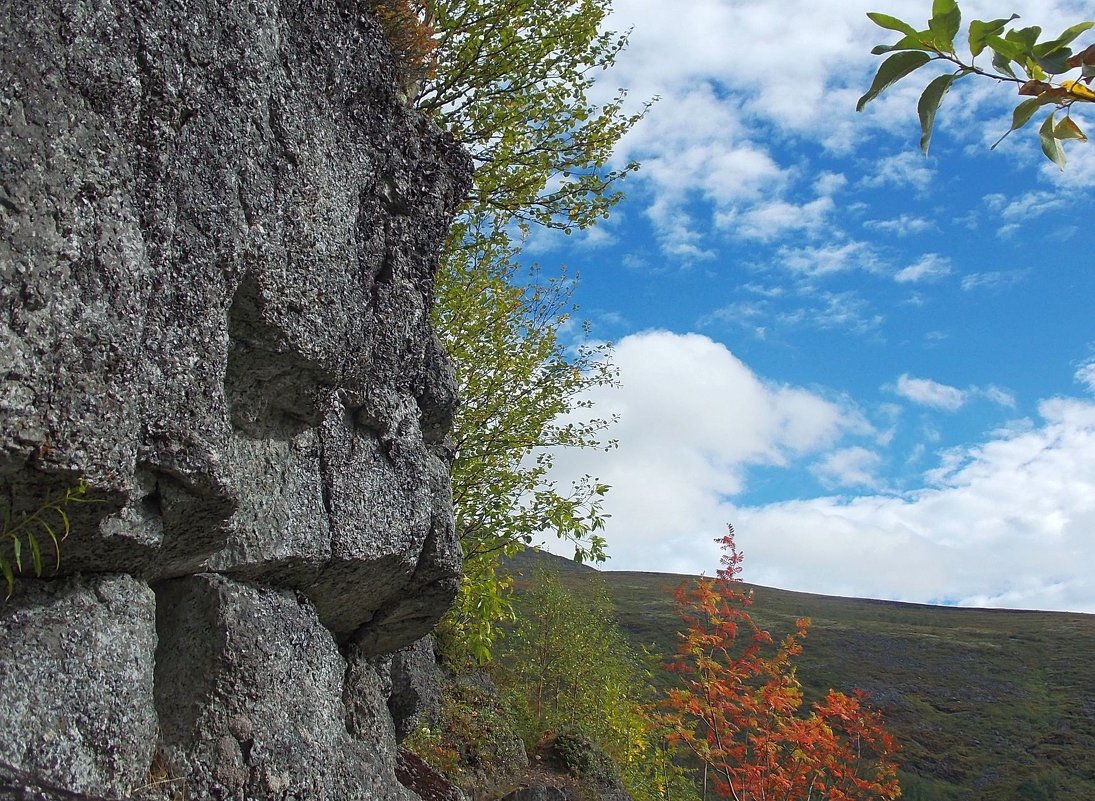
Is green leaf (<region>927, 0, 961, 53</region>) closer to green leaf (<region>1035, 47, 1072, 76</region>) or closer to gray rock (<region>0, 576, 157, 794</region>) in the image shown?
green leaf (<region>1035, 47, 1072, 76</region>)

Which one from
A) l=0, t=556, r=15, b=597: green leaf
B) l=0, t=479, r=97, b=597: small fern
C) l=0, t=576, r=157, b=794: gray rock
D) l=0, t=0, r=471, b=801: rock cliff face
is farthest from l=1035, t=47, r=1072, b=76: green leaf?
l=0, t=576, r=157, b=794: gray rock

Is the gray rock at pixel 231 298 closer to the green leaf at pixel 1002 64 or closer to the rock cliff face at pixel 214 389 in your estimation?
the rock cliff face at pixel 214 389

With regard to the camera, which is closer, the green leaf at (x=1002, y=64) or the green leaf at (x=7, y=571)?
the green leaf at (x=1002, y=64)

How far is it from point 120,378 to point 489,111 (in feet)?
31.4

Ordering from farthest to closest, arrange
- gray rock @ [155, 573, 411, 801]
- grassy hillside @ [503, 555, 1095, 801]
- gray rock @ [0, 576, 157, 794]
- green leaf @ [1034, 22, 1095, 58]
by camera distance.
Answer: grassy hillside @ [503, 555, 1095, 801]
gray rock @ [155, 573, 411, 801]
gray rock @ [0, 576, 157, 794]
green leaf @ [1034, 22, 1095, 58]

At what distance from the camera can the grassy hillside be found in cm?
3891

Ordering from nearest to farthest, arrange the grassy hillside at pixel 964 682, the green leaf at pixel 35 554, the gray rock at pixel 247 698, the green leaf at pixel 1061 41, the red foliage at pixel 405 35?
the green leaf at pixel 1061 41, the green leaf at pixel 35 554, the gray rock at pixel 247 698, the red foliage at pixel 405 35, the grassy hillside at pixel 964 682

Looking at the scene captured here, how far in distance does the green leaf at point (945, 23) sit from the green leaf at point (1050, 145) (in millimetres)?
300

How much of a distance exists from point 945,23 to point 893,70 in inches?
4.7

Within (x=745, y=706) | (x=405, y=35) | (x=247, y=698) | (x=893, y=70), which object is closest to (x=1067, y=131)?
(x=893, y=70)

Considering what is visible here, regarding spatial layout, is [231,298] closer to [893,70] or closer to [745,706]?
[893,70]

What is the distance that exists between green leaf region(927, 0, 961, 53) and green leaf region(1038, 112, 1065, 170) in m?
0.30

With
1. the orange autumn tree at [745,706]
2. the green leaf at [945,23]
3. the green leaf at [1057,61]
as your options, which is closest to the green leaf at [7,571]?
the green leaf at [945,23]

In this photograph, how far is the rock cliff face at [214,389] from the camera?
3.79 metres
